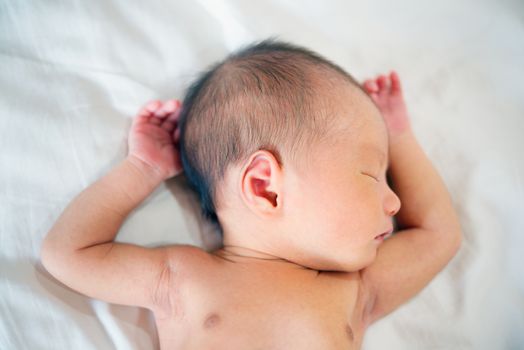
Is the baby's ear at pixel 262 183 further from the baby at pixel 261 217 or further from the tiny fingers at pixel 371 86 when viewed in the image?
the tiny fingers at pixel 371 86

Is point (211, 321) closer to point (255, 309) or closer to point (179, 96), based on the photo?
point (255, 309)

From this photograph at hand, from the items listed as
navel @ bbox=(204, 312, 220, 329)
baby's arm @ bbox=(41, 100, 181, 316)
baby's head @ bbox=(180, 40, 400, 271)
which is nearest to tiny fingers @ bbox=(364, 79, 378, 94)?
baby's head @ bbox=(180, 40, 400, 271)

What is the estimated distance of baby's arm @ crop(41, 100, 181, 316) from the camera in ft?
3.17

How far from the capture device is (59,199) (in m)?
1.05

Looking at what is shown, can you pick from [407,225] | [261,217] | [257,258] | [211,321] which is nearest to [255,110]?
[261,217]

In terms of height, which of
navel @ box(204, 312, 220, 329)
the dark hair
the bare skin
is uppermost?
the dark hair

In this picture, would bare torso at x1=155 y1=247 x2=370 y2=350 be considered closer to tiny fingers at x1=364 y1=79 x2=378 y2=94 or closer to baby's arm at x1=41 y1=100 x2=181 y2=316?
baby's arm at x1=41 y1=100 x2=181 y2=316

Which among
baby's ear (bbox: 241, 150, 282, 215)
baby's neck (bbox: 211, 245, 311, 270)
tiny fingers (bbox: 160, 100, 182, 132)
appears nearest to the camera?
baby's ear (bbox: 241, 150, 282, 215)

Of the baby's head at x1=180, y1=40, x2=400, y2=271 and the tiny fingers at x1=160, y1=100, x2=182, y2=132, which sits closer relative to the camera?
the baby's head at x1=180, y1=40, x2=400, y2=271

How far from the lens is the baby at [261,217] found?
3.13 feet

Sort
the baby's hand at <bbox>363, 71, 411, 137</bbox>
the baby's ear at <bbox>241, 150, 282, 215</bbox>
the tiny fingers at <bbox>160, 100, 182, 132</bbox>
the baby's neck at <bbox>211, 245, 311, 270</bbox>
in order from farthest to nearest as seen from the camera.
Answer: the baby's hand at <bbox>363, 71, 411, 137</bbox> < the tiny fingers at <bbox>160, 100, 182, 132</bbox> < the baby's neck at <bbox>211, 245, 311, 270</bbox> < the baby's ear at <bbox>241, 150, 282, 215</bbox>

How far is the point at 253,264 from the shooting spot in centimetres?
104

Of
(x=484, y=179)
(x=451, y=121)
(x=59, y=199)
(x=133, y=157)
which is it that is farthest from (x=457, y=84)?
(x=59, y=199)

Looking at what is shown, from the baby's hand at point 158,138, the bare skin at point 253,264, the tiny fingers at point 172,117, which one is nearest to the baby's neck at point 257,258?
the bare skin at point 253,264
